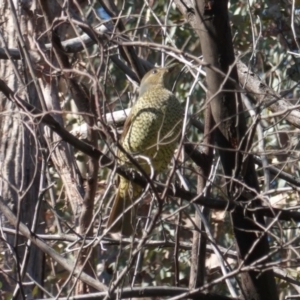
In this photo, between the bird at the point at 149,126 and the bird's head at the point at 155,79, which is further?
the bird's head at the point at 155,79

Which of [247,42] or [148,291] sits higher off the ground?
[247,42]

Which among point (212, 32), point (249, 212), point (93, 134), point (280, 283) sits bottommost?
point (280, 283)

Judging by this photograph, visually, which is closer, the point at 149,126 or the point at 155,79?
the point at 149,126

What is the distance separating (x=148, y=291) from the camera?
115 inches

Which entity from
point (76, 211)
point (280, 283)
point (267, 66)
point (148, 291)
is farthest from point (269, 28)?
point (148, 291)

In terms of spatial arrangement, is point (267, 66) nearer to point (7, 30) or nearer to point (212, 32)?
point (7, 30)

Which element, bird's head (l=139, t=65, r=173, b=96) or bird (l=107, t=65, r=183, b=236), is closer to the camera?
bird (l=107, t=65, r=183, b=236)

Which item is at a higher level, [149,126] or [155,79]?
A: [155,79]

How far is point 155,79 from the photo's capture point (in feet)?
16.4

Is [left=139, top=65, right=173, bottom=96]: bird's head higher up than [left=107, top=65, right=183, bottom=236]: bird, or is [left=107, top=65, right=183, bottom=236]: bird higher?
[left=139, top=65, right=173, bottom=96]: bird's head

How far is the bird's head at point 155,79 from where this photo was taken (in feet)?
15.6

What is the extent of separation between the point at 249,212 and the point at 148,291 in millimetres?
554

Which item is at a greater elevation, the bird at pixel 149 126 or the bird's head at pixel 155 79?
the bird's head at pixel 155 79

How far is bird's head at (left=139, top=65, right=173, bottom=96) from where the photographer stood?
4.75 meters
